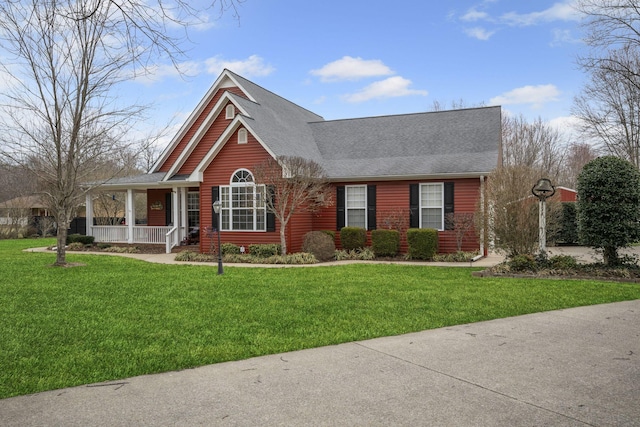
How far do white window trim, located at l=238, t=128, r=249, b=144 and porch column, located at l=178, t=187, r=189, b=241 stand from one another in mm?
4550

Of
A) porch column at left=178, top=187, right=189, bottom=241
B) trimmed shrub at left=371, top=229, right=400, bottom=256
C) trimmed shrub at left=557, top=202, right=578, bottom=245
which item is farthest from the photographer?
trimmed shrub at left=557, top=202, right=578, bottom=245

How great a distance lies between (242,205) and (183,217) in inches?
169

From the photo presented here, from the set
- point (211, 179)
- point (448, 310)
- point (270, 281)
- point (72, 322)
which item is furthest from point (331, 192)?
point (72, 322)

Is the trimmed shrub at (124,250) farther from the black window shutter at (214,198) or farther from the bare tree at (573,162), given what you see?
the bare tree at (573,162)

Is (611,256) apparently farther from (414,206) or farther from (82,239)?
(82,239)

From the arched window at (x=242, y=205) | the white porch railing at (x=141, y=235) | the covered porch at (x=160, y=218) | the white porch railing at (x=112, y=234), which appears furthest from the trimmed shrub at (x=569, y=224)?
the white porch railing at (x=112, y=234)

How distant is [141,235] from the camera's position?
65.3 ft

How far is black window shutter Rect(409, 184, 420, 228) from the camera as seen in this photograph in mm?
15902

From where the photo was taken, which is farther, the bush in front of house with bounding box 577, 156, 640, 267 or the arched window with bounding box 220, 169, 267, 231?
the arched window with bounding box 220, 169, 267, 231

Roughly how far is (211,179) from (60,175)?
4.86 m

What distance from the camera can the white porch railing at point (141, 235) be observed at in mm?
18766

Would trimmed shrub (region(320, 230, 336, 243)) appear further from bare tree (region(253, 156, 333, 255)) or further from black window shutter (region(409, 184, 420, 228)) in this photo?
black window shutter (region(409, 184, 420, 228))

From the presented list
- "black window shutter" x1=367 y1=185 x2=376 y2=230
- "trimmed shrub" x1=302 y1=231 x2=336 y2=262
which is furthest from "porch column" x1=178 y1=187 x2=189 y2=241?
"black window shutter" x1=367 y1=185 x2=376 y2=230

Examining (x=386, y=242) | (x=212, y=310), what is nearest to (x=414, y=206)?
(x=386, y=242)
